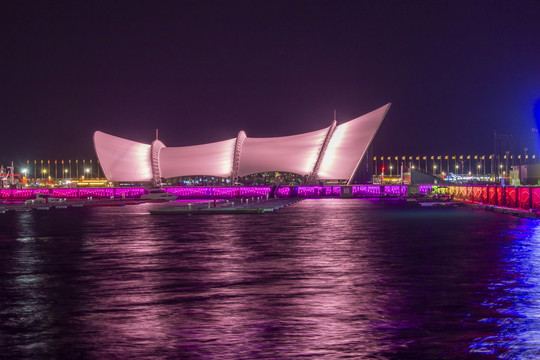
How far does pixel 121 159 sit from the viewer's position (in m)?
95.2

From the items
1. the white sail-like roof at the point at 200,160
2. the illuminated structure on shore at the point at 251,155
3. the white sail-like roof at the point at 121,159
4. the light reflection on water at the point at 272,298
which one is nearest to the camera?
the light reflection on water at the point at 272,298

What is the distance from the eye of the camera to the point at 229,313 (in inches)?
392

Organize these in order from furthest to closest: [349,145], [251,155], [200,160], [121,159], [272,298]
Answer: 1. [121,159]
2. [200,160]
3. [251,155]
4. [349,145]
5. [272,298]

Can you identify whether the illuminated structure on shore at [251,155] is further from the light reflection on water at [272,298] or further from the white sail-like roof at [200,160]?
the light reflection on water at [272,298]

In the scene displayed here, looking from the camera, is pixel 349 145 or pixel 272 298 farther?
pixel 349 145

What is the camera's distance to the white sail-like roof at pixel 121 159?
94562mm

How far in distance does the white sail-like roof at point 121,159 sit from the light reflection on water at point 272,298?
73448 mm

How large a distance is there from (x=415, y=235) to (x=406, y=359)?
16.7 meters

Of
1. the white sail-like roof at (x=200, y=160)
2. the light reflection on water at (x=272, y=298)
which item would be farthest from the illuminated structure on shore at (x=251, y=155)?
the light reflection on water at (x=272, y=298)

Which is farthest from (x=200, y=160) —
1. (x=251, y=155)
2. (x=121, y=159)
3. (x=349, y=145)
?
(x=349, y=145)

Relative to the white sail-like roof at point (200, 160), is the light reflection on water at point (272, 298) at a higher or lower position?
lower

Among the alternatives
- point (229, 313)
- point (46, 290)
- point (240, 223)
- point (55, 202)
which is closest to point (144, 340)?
point (229, 313)

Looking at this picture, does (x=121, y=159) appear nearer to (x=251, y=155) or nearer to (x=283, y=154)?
(x=251, y=155)

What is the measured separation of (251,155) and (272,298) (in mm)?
78537
